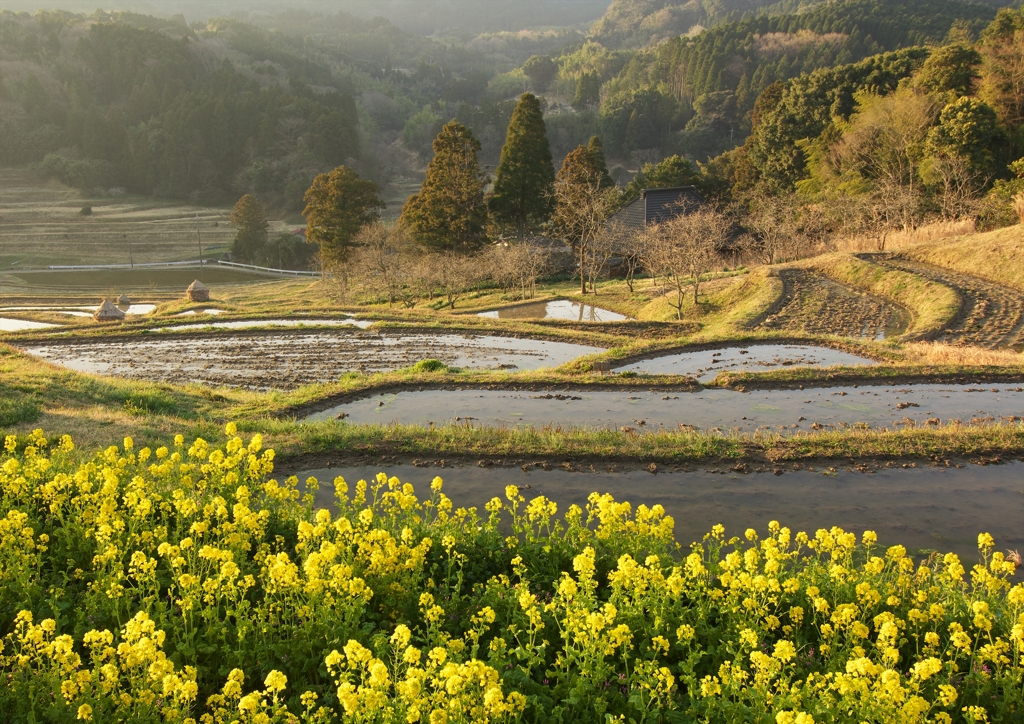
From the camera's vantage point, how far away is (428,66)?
5404 inches

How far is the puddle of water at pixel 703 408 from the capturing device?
9734 millimetres

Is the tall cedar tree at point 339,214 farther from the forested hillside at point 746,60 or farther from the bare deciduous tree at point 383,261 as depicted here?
the forested hillside at point 746,60

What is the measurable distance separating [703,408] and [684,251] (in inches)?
516

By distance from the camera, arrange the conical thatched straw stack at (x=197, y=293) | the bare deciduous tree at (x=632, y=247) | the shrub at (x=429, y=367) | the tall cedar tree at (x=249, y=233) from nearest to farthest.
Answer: the shrub at (x=429, y=367), the bare deciduous tree at (x=632, y=247), the conical thatched straw stack at (x=197, y=293), the tall cedar tree at (x=249, y=233)

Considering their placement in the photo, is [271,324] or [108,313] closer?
[271,324]

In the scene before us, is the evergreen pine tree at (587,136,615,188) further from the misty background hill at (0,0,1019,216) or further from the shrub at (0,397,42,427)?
the shrub at (0,397,42,427)

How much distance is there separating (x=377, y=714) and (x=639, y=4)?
206560 mm

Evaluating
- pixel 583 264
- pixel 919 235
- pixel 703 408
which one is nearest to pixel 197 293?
pixel 583 264

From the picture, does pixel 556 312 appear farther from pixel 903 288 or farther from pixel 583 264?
pixel 903 288

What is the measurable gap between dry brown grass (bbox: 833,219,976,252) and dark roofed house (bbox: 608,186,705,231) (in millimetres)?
10110

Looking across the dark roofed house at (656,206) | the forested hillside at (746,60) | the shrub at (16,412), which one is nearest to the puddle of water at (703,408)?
the shrub at (16,412)

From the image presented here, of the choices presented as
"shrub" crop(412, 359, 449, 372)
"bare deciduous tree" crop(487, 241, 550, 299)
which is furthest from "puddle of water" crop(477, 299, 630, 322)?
"shrub" crop(412, 359, 449, 372)

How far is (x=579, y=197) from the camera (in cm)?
3219

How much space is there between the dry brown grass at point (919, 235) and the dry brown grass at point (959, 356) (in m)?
11.2
